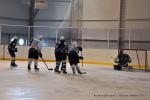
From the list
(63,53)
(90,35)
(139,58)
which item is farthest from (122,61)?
(90,35)

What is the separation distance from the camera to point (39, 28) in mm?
25406

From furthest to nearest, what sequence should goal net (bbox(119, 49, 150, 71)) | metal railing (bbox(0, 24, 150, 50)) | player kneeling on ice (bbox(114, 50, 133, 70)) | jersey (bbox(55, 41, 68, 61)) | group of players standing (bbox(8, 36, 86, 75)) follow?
1. metal railing (bbox(0, 24, 150, 50))
2. goal net (bbox(119, 49, 150, 71))
3. player kneeling on ice (bbox(114, 50, 133, 70))
4. jersey (bbox(55, 41, 68, 61))
5. group of players standing (bbox(8, 36, 86, 75))

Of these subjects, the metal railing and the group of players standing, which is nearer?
the group of players standing

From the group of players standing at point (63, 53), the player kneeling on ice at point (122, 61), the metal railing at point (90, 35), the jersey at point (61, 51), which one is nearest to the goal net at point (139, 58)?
the metal railing at point (90, 35)

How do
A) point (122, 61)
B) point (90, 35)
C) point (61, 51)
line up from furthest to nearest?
point (90, 35) → point (122, 61) → point (61, 51)

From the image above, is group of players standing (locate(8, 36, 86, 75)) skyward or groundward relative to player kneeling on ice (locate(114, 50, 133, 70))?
skyward

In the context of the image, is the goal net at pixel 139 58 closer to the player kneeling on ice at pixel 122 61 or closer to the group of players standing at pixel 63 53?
the player kneeling on ice at pixel 122 61

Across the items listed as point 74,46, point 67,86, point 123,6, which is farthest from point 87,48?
point 67,86

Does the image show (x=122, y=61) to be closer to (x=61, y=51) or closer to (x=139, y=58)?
(x=139, y=58)

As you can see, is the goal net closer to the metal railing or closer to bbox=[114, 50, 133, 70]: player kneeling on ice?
the metal railing

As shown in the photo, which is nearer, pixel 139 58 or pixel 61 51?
pixel 61 51

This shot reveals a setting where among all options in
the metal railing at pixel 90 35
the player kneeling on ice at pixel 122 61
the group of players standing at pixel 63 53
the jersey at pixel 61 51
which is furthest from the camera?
the metal railing at pixel 90 35

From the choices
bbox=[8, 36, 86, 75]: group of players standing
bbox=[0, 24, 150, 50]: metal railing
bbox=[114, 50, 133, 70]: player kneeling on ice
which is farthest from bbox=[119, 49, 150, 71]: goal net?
bbox=[8, 36, 86, 75]: group of players standing

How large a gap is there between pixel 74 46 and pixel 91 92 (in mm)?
4583
